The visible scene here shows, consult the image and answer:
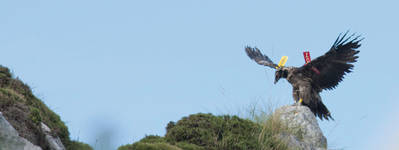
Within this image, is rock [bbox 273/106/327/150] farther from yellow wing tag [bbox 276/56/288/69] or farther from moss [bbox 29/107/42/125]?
moss [bbox 29/107/42/125]

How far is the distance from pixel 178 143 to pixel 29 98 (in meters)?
2.54

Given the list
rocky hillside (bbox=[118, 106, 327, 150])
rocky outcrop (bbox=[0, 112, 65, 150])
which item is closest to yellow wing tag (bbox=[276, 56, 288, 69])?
rocky hillside (bbox=[118, 106, 327, 150])

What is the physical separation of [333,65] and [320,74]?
39cm

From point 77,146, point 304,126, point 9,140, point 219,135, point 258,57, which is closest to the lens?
point 9,140

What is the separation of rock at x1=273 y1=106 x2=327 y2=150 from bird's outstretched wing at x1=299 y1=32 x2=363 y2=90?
1515 millimetres

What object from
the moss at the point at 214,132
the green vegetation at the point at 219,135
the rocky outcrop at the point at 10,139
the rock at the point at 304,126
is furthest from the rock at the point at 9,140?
the rock at the point at 304,126

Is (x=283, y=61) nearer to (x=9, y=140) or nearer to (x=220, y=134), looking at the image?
(x=220, y=134)

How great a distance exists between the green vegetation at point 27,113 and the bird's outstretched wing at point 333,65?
20.4ft

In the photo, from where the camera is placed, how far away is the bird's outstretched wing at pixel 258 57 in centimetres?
1218

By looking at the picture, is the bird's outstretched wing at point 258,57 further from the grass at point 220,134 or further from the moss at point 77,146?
the moss at point 77,146

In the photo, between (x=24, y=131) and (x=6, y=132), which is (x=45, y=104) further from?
(x=6, y=132)

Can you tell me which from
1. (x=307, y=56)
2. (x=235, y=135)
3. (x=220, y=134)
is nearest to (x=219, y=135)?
(x=220, y=134)

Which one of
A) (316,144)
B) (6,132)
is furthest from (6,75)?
(316,144)

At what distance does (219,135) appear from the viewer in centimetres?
782
